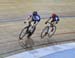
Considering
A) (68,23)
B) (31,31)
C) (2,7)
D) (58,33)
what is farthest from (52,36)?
(2,7)

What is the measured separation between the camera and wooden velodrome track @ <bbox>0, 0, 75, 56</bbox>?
4.64m

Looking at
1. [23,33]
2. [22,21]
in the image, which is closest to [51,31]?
[23,33]

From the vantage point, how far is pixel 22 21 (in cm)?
590

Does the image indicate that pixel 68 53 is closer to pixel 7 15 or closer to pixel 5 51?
pixel 5 51

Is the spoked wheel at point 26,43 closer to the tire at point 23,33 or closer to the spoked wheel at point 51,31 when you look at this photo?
the tire at point 23,33

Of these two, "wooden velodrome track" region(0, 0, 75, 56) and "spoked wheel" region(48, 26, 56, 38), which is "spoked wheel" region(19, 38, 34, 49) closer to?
"wooden velodrome track" region(0, 0, 75, 56)

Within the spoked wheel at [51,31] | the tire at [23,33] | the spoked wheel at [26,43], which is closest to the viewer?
the spoked wheel at [26,43]

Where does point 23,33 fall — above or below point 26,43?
above

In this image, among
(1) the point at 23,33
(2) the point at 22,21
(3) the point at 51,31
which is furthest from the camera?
(2) the point at 22,21

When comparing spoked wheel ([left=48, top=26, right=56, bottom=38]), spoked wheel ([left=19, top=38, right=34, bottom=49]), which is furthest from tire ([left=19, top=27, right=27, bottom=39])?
spoked wheel ([left=48, top=26, right=56, bottom=38])

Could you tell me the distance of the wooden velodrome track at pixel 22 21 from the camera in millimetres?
4637

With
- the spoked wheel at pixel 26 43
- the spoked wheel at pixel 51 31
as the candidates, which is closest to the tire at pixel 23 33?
the spoked wheel at pixel 26 43

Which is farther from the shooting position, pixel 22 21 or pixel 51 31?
pixel 22 21

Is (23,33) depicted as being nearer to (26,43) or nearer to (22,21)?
(26,43)
